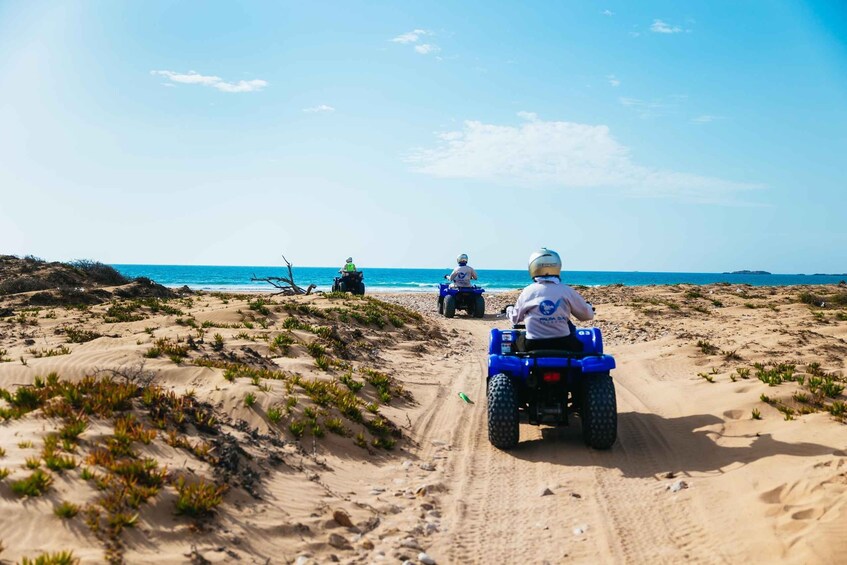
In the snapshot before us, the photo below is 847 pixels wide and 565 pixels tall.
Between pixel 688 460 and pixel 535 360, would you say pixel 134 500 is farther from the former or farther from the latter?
pixel 688 460

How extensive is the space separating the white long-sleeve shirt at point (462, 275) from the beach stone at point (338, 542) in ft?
63.7

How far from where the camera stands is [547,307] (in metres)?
7.84

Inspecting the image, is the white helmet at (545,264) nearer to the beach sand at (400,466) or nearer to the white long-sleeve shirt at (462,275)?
the beach sand at (400,466)

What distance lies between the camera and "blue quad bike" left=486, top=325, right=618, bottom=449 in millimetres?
7207

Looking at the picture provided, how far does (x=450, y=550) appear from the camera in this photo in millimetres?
4891

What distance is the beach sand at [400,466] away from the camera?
446 cm

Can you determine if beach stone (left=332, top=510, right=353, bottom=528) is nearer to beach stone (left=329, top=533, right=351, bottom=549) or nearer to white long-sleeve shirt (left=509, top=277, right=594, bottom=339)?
beach stone (left=329, top=533, right=351, bottom=549)

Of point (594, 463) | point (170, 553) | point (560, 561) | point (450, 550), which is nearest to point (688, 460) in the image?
point (594, 463)

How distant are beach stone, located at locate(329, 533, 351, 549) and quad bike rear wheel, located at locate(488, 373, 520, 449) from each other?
9.77 feet

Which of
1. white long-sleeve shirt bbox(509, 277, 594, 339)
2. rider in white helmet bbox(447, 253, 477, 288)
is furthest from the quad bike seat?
rider in white helmet bbox(447, 253, 477, 288)

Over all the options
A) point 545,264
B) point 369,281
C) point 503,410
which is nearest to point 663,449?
point 503,410

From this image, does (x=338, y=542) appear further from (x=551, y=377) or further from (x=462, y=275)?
(x=462, y=275)

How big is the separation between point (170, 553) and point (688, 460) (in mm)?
5957

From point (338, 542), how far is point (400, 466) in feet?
7.28
